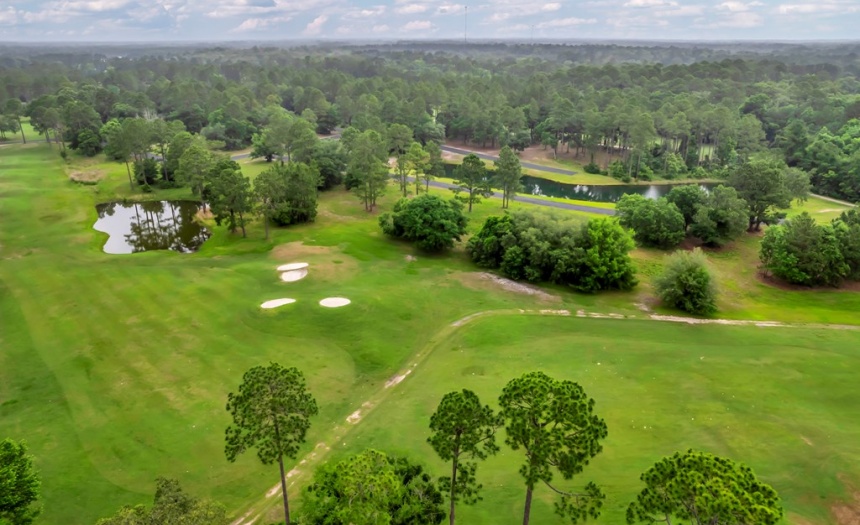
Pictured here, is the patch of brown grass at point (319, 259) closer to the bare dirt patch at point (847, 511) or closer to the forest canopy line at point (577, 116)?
the bare dirt patch at point (847, 511)

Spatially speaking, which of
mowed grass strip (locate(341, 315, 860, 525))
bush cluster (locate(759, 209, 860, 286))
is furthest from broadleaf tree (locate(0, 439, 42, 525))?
bush cluster (locate(759, 209, 860, 286))

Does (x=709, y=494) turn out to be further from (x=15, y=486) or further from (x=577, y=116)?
(x=577, y=116)

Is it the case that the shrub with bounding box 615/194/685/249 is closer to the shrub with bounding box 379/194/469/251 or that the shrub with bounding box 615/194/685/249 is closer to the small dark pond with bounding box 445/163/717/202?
the shrub with bounding box 379/194/469/251

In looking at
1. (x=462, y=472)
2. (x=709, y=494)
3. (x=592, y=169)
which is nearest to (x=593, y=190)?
(x=592, y=169)

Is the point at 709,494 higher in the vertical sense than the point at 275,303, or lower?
higher

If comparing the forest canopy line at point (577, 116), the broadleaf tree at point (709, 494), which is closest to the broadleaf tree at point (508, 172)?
the forest canopy line at point (577, 116)

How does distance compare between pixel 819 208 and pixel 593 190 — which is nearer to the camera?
pixel 819 208
